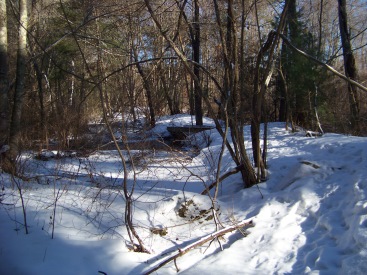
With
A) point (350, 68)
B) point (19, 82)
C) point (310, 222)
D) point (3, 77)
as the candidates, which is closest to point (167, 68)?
point (19, 82)

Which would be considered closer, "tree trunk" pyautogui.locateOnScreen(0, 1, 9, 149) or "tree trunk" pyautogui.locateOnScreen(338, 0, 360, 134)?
"tree trunk" pyautogui.locateOnScreen(0, 1, 9, 149)

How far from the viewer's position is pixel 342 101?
10.7m

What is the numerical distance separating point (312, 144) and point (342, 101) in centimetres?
509

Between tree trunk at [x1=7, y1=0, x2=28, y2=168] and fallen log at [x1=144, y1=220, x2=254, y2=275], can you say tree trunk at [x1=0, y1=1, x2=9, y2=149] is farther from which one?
fallen log at [x1=144, y1=220, x2=254, y2=275]

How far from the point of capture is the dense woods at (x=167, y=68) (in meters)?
4.52

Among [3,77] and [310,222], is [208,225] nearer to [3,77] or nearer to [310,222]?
[310,222]

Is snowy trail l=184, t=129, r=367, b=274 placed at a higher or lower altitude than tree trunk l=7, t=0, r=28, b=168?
lower

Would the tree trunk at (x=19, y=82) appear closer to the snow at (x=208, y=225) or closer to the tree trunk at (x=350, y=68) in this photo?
the snow at (x=208, y=225)

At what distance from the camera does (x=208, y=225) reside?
158 inches

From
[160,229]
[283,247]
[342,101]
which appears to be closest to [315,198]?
[283,247]

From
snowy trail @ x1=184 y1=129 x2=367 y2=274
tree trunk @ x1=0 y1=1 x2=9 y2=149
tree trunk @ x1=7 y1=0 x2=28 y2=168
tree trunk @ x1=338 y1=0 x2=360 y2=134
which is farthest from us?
tree trunk @ x1=338 y1=0 x2=360 y2=134

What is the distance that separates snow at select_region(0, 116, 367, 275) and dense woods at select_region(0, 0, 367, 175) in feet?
2.96

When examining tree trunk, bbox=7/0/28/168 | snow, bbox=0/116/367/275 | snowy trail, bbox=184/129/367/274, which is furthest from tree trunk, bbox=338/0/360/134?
tree trunk, bbox=7/0/28/168

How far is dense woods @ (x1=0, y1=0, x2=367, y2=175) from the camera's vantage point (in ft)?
14.8
